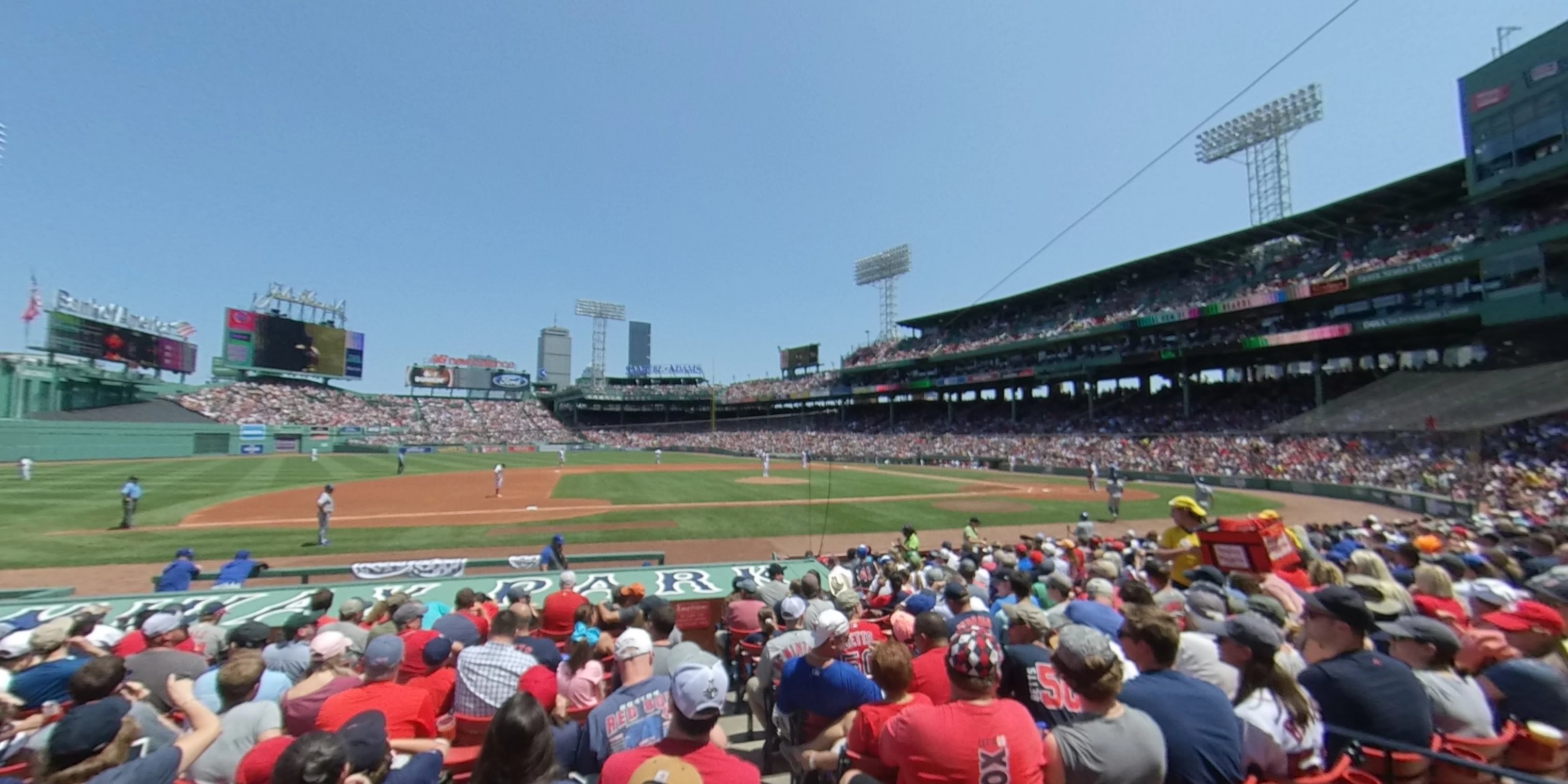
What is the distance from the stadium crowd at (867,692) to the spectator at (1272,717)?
0.01 metres

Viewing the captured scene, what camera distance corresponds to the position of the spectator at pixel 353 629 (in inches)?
197

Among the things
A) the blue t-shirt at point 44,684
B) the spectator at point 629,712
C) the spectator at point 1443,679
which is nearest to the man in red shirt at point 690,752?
the spectator at point 629,712

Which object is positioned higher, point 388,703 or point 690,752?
point 690,752

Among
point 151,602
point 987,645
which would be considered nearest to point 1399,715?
point 987,645

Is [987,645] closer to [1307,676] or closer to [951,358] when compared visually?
[1307,676]

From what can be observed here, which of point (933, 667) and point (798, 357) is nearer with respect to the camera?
point (933, 667)

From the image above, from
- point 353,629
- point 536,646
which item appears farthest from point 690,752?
point 353,629

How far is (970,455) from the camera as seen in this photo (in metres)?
49.3

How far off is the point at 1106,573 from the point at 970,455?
43483mm

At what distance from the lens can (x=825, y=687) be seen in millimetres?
3557

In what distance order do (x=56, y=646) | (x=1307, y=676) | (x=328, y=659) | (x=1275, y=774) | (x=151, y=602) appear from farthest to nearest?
(x=151, y=602) < (x=56, y=646) < (x=328, y=659) < (x=1307, y=676) < (x=1275, y=774)

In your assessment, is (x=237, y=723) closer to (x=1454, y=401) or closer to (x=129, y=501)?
(x=129, y=501)

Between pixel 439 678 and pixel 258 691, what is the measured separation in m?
1.20

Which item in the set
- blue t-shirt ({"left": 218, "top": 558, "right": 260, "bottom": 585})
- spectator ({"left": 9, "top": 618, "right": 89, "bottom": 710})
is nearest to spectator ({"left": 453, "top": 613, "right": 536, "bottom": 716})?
spectator ({"left": 9, "top": 618, "right": 89, "bottom": 710})
